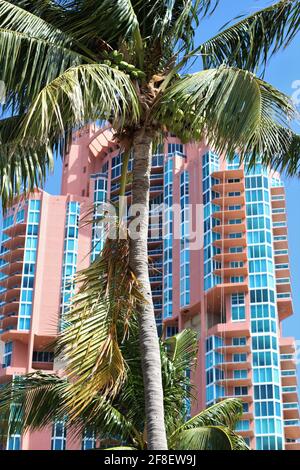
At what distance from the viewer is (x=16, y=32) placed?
10.3m

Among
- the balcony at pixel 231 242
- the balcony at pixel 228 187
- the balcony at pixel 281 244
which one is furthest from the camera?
the balcony at pixel 228 187

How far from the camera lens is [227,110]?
10234 mm

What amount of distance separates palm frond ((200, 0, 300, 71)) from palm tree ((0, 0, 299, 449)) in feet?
0.05

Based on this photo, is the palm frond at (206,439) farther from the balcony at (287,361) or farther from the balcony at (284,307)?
the balcony at (284,307)

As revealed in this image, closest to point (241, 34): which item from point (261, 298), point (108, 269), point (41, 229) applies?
point (108, 269)

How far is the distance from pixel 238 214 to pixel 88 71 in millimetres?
63796

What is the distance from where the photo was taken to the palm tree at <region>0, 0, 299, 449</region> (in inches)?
393

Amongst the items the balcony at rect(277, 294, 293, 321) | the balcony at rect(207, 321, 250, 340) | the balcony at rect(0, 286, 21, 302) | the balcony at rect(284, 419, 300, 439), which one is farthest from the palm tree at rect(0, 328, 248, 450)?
the balcony at rect(0, 286, 21, 302)

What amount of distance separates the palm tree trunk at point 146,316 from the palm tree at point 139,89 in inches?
0.5

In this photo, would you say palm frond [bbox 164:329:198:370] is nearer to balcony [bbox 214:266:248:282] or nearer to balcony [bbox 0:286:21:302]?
balcony [bbox 214:266:248:282]

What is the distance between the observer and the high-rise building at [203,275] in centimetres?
6712

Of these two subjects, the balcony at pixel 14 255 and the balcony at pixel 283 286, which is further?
the balcony at pixel 14 255

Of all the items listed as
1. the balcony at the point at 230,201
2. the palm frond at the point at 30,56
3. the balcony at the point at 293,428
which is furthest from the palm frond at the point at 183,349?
the balcony at the point at 230,201

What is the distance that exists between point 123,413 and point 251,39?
26.2ft
